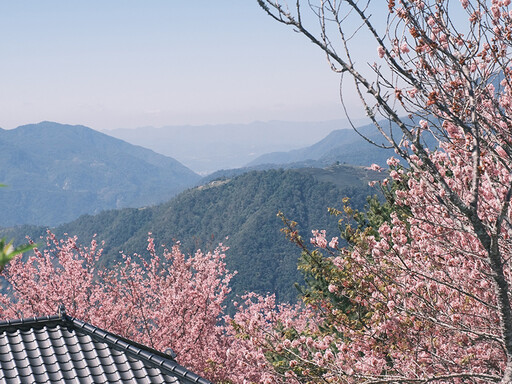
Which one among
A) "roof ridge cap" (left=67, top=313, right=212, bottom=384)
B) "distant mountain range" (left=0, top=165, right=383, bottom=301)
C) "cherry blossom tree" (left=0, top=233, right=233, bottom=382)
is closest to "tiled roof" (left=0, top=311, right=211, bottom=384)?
"roof ridge cap" (left=67, top=313, right=212, bottom=384)

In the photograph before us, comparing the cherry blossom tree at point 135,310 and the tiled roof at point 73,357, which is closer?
the tiled roof at point 73,357

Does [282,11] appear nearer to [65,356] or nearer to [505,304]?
[505,304]

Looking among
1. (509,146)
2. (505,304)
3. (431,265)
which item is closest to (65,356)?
(431,265)

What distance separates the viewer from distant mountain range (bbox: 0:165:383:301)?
424 ft

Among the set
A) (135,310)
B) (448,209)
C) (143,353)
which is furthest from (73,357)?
(135,310)

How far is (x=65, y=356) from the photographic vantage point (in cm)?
763

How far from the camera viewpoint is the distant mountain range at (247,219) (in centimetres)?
12925

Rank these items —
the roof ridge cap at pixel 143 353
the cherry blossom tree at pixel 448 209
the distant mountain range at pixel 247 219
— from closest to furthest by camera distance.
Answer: the cherry blossom tree at pixel 448 209 < the roof ridge cap at pixel 143 353 < the distant mountain range at pixel 247 219

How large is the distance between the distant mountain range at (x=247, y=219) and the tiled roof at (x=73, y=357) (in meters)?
111

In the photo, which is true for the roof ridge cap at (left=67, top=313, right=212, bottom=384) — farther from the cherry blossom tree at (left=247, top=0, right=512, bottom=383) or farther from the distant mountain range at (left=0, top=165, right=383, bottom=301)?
the distant mountain range at (left=0, top=165, right=383, bottom=301)

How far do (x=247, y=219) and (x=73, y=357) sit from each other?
480 feet

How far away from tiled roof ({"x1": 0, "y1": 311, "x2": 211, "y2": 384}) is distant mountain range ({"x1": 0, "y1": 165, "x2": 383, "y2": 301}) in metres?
111

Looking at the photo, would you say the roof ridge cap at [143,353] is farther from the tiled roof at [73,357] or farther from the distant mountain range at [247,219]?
the distant mountain range at [247,219]

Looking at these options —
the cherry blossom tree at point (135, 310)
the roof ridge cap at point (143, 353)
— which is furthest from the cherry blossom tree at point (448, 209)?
the cherry blossom tree at point (135, 310)
